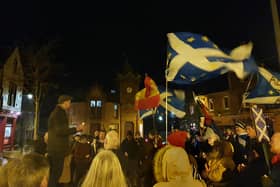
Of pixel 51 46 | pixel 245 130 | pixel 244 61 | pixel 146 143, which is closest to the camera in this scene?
pixel 244 61

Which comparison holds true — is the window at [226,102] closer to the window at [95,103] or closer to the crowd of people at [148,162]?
the window at [95,103]

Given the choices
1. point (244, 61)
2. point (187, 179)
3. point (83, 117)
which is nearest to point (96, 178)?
point (187, 179)

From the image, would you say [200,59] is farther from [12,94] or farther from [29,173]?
[12,94]

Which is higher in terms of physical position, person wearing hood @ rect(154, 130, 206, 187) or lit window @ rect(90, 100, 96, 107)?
lit window @ rect(90, 100, 96, 107)

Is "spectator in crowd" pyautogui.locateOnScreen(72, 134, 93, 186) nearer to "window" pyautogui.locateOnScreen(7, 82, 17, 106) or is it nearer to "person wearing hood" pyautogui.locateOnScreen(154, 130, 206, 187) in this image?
"person wearing hood" pyautogui.locateOnScreen(154, 130, 206, 187)

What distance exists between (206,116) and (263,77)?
3.38 metres

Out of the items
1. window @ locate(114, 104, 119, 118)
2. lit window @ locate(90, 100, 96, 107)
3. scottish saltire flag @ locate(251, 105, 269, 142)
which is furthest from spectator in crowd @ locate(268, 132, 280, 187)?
lit window @ locate(90, 100, 96, 107)

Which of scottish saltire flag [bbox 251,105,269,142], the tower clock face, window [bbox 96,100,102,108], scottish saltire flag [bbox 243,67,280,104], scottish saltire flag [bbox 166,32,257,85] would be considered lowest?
scottish saltire flag [bbox 251,105,269,142]

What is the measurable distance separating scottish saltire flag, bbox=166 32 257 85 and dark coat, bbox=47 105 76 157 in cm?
315

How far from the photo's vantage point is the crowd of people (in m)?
2.84

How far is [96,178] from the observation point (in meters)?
2.86

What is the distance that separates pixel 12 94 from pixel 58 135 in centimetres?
2282

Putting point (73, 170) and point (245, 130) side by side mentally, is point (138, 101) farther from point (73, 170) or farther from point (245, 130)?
point (245, 130)

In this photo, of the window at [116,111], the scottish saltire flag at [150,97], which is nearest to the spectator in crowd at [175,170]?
the scottish saltire flag at [150,97]
